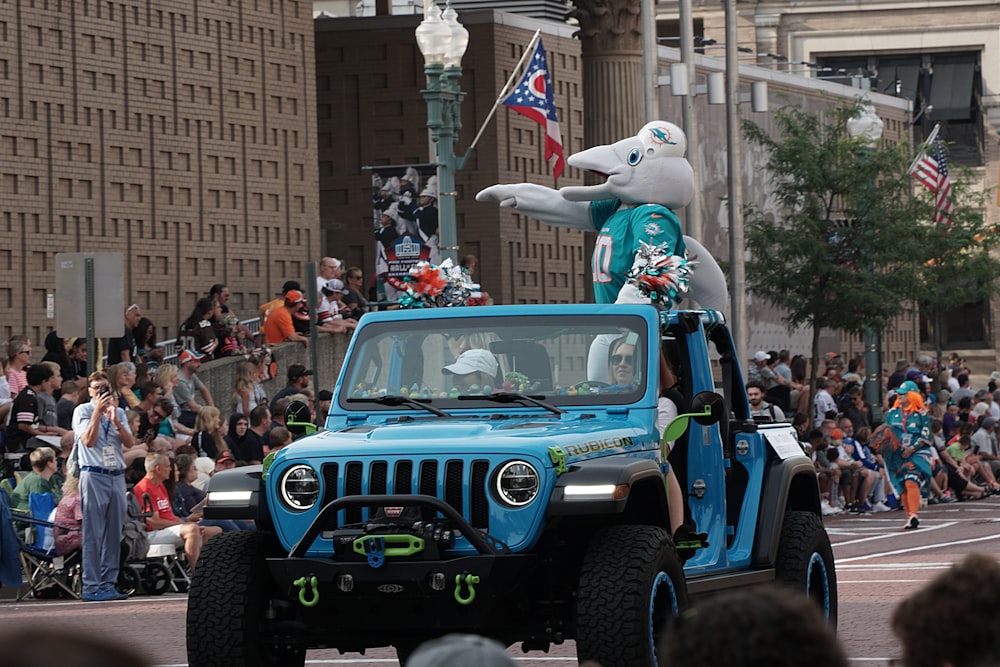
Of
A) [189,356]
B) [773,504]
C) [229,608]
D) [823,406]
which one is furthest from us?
[823,406]

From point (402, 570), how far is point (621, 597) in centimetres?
91

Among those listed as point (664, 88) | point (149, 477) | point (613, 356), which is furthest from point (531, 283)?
point (613, 356)

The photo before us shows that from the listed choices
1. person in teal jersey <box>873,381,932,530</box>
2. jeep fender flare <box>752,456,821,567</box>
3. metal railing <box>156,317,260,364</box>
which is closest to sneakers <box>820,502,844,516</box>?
person in teal jersey <box>873,381,932,530</box>

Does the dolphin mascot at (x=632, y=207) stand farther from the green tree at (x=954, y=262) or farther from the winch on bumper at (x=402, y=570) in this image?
the green tree at (x=954, y=262)

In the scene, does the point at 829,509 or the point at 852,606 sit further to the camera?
the point at 829,509

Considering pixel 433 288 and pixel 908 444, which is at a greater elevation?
pixel 433 288

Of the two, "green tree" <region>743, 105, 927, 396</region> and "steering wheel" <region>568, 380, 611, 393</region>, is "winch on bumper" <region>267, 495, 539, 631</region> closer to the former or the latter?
"steering wheel" <region>568, 380, 611, 393</region>

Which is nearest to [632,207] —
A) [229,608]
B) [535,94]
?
[229,608]

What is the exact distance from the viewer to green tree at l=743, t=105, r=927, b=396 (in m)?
34.9

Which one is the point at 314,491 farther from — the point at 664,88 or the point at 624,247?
the point at 664,88

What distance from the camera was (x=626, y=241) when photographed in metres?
12.1

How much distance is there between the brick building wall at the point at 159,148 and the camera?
87.8ft

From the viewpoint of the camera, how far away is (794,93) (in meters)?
49.8

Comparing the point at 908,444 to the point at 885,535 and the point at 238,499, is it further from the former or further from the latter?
the point at 238,499
